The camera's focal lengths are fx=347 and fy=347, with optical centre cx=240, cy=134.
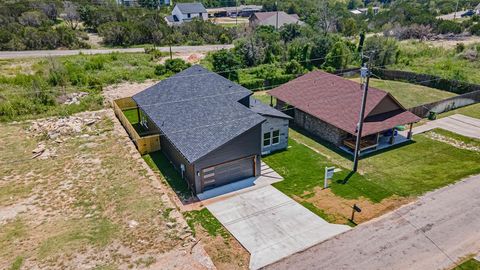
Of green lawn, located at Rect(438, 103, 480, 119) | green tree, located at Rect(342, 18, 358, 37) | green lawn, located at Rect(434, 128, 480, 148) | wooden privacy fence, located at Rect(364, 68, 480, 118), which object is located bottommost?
green lawn, located at Rect(434, 128, 480, 148)

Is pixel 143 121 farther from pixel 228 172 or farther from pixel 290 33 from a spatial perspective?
pixel 290 33

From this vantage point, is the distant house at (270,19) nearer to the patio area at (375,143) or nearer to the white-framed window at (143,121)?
the white-framed window at (143,121)

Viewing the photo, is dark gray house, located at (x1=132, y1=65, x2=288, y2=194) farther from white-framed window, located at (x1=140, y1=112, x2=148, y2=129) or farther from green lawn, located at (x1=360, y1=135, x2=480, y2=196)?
green lawn, located at (x1=360, y1=135, x2=480, y2=196)

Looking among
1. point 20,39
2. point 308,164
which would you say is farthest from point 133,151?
point 20,39

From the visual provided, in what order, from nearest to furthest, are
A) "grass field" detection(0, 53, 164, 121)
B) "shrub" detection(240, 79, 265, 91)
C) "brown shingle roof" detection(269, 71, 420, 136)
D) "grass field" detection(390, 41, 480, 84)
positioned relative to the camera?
"brown shingle roof" detection(269, 71, 420, 136), "grass field" detection(0, 53, 164, 121), "shrub" detection(240, 79, 265, 91), "grass field" detection(390, 41, 480, 84)

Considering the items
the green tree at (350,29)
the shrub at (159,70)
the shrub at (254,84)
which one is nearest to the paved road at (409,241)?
the shrub at (254,84)

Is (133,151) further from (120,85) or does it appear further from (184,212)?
(120,85)

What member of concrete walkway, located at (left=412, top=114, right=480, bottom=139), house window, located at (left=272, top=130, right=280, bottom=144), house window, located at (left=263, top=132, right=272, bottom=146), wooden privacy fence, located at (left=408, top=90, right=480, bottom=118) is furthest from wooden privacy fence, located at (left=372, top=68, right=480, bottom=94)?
house window, located at (left=263, top=132, right=272, bottom=146)

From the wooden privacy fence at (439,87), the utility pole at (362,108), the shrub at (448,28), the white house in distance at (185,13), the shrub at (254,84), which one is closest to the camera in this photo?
the utility pole at (362,108)
